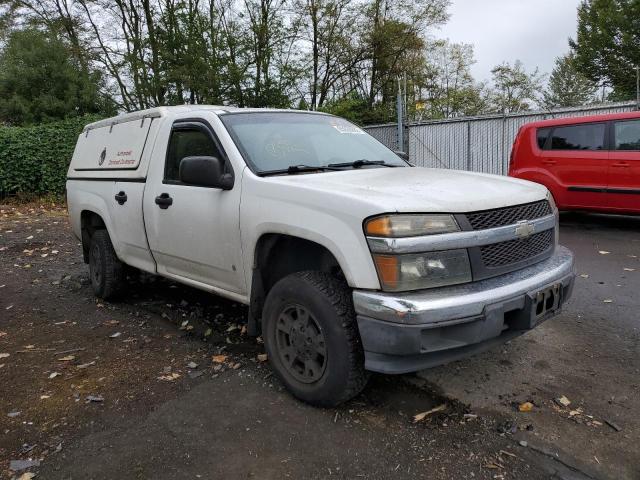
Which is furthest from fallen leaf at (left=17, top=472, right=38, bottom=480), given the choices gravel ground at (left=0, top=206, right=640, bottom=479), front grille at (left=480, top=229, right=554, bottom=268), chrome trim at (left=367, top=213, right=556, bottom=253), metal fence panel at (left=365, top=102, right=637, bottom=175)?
metal fence panel at (left=365, top=102, right=637, bottom=175)

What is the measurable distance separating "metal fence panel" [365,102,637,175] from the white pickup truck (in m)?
10.2

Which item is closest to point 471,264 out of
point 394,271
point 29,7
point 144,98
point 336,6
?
point 394,271

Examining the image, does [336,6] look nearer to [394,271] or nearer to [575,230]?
[575,230]

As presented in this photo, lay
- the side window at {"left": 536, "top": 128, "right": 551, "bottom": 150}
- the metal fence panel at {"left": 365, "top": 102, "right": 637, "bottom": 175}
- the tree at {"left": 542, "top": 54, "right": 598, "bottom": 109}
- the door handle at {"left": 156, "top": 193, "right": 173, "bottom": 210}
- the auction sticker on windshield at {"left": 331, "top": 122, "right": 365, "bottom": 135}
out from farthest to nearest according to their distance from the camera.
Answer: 1. the tree at {"left": 542, "top": 54, "right": 598, "bottom": 109}
2. the metal fence panel at {"left": 365, "top": 102, "right": 637, "bottom": 175}
3. the side window at {"left": 536, "top": 128, "right": 551, "bottom": 150}
4. the auction sticker on windshield at {"left": 331, "top": 122, "right": 365, "bottom": 135}
5. the door handle at {"left": 156, "top": 193, "right": 173, "bottom": 210}

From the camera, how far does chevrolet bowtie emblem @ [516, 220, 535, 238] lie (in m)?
2.80

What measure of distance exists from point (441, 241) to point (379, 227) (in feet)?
1.03

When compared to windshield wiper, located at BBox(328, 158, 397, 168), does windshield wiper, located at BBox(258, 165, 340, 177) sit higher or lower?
lower

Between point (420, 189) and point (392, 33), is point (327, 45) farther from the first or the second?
point (420, 189)

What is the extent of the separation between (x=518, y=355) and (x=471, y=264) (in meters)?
1.30

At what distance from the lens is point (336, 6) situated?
18.8 meters

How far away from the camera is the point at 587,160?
7750 mm

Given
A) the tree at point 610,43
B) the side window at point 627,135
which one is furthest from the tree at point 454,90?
the side window at point 627,135

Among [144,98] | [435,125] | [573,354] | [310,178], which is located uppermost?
[144,98]

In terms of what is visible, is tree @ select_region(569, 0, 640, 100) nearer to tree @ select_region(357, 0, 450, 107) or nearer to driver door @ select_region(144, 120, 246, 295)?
tree @ select_region(357, 0, 450, 107)
